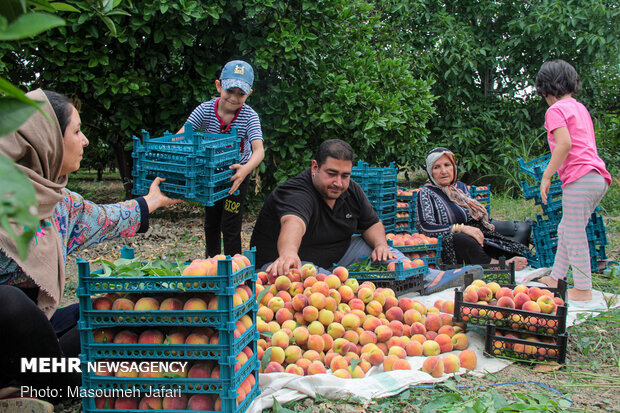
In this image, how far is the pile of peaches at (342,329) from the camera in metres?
2.57

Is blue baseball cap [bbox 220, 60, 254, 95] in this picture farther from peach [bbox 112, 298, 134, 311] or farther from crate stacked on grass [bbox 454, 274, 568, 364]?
peach [bbox 112, 298, 134, 311]

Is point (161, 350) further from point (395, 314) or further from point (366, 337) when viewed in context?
point (395, 314)

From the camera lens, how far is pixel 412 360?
2.76 metres

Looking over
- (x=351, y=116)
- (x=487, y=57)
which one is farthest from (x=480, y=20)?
(x=351, y=116)

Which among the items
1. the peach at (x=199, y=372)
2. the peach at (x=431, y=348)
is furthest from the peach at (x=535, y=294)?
the peach at (x=199, y=372)

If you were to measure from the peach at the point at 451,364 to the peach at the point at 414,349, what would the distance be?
0.66ft

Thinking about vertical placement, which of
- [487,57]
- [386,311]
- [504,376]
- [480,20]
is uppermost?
[480,20]

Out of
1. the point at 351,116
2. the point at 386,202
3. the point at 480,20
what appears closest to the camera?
the point at 386,202

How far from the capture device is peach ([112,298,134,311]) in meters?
1.93

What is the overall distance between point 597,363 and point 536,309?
16.3 inches

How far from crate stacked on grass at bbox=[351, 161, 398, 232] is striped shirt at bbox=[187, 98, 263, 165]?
1072 millimetres

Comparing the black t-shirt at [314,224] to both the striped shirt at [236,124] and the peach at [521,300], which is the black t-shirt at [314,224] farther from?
the peach at [521,300]

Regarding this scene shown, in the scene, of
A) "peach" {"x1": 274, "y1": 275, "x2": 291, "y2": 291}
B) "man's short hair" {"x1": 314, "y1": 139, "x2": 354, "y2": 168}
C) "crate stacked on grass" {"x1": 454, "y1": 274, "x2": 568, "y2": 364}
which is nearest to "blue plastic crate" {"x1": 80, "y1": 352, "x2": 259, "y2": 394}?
"peach" {"x1": 274, "y1": 275, "x2": 291, "y2": 291}

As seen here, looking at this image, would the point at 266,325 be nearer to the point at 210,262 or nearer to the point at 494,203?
the point at 210,262
